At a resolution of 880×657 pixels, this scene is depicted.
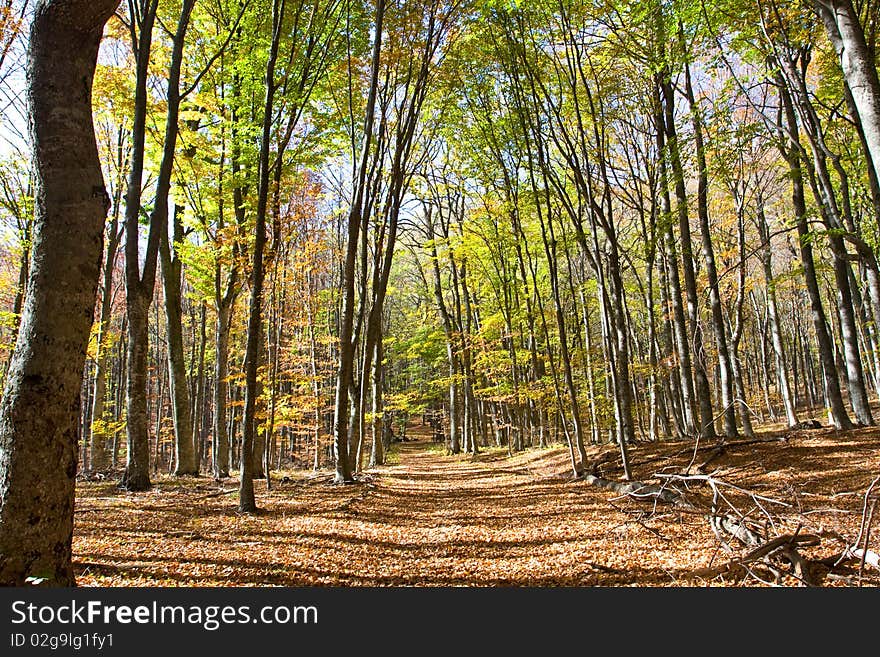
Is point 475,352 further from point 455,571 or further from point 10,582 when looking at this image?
point 10,582

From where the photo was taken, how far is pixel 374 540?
5.66m

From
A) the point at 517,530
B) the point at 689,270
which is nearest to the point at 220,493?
the point at 517,530

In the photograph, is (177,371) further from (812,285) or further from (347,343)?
(812,285)

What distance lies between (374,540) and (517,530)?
6.07 feet

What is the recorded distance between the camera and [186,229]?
12969mm

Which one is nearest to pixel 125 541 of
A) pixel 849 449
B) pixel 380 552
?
pixel 380 552

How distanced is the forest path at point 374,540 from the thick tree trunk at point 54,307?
0.90 m

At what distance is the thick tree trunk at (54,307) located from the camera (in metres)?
2.95

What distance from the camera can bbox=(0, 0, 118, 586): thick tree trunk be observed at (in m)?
2.95

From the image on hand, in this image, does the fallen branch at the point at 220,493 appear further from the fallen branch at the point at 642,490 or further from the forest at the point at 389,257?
the fallen branch at the point at 642,490

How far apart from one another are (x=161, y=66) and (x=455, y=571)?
488 inches

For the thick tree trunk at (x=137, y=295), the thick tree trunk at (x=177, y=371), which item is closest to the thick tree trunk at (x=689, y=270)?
the thick tree trunk at (x=137, y=295)

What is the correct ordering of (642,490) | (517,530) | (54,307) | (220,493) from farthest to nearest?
(220,493) < (642,490) < (517,530) < (54,307)

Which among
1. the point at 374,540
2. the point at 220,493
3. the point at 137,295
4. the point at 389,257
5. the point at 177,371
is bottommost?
the point at 374,540
